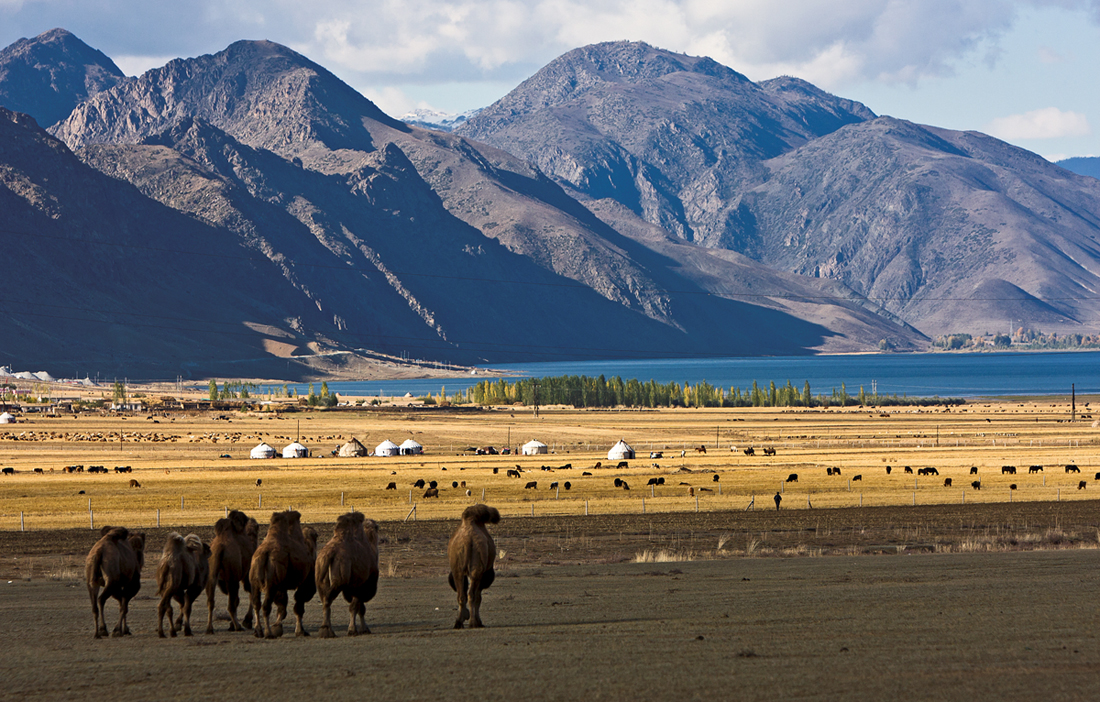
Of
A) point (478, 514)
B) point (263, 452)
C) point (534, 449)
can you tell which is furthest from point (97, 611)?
point (534, 449)

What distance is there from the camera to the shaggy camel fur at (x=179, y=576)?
18.9 meters

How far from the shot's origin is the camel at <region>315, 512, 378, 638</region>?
1817cm

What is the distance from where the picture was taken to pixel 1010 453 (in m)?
104

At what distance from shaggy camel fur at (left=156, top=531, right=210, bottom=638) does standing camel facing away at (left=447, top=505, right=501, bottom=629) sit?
14.1 ft

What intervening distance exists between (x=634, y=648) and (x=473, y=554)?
2928 mm

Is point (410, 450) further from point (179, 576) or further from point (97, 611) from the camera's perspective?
point (179, 576)

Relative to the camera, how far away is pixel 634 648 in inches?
690

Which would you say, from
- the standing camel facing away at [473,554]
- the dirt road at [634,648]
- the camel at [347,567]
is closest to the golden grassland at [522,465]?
the dirt road at [634,648]

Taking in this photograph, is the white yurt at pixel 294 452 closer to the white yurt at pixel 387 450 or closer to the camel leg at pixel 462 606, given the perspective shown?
the white yurt at pixel 387 450

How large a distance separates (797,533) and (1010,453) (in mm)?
69387

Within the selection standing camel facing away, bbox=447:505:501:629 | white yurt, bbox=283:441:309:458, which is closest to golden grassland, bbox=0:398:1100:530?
white yurt, bbox=283:441:309:458

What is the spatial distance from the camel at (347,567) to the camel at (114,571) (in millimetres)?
3231

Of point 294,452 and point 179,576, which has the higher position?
point 294,452

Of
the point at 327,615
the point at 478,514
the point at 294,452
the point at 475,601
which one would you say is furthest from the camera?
the point at 294,452
